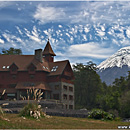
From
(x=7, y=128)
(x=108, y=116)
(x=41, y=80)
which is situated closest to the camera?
(x=7, y=128)

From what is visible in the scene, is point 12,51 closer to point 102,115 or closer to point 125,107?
point 125,107

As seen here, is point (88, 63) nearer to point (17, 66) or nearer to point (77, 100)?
point (77, 100)

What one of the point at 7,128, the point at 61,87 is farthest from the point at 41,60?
the point at 7,128

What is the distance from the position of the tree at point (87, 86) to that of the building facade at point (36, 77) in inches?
556

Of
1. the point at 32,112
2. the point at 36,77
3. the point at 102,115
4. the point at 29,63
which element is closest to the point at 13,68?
the point at 29,63

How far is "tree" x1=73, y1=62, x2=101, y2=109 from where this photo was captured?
7737 cm

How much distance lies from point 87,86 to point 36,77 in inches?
897

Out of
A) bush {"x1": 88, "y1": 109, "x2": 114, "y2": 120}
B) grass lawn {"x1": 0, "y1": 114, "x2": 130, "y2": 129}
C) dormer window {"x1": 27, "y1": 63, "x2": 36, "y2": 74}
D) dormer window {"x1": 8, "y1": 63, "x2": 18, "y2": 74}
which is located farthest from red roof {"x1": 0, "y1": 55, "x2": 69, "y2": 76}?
grass lawn {"x1": 0, "y1": 114, "x2": 130, "y2": 129}

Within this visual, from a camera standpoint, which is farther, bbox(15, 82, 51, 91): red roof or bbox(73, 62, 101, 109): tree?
bbox(73, 62, 101, 109): tree

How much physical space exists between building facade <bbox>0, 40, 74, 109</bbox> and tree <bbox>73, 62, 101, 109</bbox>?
14.1m

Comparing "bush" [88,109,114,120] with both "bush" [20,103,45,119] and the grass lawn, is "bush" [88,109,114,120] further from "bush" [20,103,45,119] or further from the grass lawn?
"bush" [20,103,45,119]

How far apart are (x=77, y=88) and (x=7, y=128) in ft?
216

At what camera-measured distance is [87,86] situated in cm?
7800

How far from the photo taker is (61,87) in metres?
60.7
